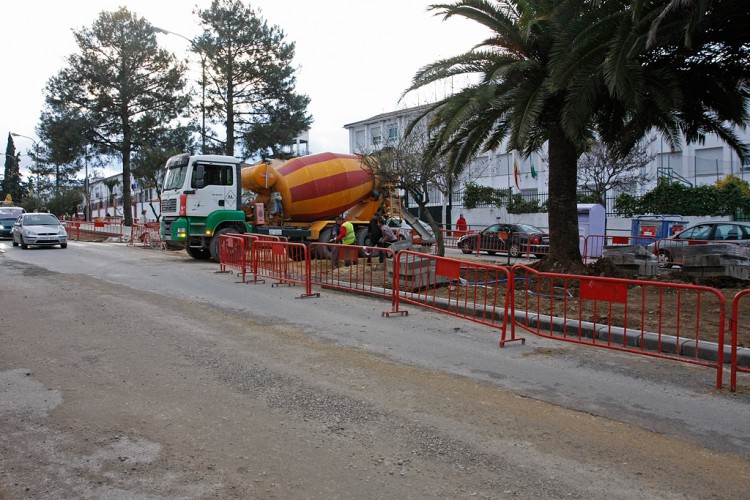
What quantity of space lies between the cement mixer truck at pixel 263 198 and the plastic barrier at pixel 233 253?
2738 millimetres

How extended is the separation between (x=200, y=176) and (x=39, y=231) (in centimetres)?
1020

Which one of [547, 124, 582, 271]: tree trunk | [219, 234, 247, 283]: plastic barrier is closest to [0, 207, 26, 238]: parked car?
[219, 234, 247, 283]: plastic barrier

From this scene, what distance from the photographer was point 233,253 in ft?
50.0

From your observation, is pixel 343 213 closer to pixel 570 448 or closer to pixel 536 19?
pixel 536 19

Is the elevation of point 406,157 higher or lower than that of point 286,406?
higher

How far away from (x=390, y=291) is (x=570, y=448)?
724 cm

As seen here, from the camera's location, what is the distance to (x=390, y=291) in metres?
11.6

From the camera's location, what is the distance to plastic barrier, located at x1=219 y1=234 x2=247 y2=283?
14.3 m

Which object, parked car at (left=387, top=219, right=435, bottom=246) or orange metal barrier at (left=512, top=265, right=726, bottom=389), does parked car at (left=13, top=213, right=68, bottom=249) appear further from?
orange metal barrier at (left=512, top=265, right=726, bottom=389)

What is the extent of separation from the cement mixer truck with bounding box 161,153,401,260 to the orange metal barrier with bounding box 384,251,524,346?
883 centimetres

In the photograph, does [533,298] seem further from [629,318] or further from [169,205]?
[169,205]

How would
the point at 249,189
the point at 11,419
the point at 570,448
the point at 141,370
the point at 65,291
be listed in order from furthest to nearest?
the point at 249,189, the point at 65,291, the point at 141,370, the point at 11,419, the point at 570,448

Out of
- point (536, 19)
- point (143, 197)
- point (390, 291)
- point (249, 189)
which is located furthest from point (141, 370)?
point (143, 197)

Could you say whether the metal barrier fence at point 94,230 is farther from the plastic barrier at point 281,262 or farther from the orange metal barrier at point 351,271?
the orange metal barrier at point 351,271
